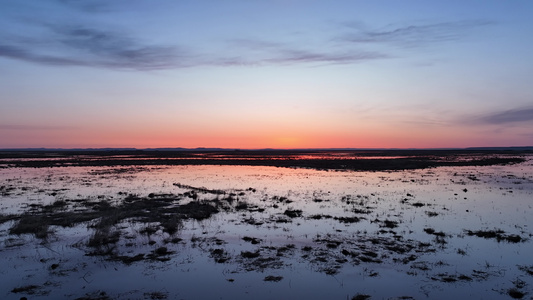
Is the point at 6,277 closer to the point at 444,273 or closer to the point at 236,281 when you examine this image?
the point at 236,281

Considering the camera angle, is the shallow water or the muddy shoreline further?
the muddy shoreline

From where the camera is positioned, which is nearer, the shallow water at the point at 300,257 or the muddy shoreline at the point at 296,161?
the shallow water at the point at 300,257

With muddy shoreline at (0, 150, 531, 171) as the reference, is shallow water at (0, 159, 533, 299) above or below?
below

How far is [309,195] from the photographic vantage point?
25.3 meters

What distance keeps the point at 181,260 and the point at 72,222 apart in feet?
26.9

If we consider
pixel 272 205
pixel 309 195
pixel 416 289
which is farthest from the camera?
pixel 309 195

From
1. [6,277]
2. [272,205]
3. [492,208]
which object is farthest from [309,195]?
[6,277]

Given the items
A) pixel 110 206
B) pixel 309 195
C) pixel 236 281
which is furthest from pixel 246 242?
pixel 309 195

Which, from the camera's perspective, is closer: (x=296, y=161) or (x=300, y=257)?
(x=300, y=257)

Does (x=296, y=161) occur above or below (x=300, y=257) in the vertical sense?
above

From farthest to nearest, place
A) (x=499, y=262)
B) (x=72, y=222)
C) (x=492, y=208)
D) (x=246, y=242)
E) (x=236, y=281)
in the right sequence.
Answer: (x=492, y=208) → (x=72, y=222) → (x=246, y=242) → (x=499, y=262) → (x=236, y=281)

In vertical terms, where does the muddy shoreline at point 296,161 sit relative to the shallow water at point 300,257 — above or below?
above

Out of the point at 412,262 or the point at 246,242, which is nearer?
the point at 412,262

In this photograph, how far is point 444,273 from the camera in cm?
981
